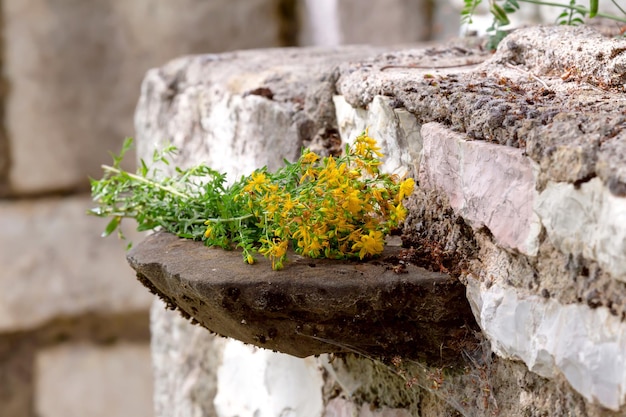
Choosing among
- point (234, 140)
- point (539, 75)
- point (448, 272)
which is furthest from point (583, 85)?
point (234, 140)

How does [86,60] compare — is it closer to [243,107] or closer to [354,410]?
[243,107]

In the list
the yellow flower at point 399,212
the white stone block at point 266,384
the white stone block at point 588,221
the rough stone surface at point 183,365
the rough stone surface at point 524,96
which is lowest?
the rough stone surface at point 183,365

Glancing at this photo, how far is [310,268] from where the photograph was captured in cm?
94

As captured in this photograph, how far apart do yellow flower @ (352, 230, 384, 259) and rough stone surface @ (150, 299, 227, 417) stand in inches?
26.0

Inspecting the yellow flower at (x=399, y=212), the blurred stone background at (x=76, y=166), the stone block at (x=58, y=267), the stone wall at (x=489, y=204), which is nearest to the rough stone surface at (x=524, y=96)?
the stone wall at (x=489, y=204)

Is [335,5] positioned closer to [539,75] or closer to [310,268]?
[539,75]

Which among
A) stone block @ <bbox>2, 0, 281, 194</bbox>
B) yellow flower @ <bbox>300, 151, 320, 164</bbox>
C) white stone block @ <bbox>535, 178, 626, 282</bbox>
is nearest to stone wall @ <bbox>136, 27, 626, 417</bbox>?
white stone block @ <bbox>535, 178, 626, 282</bbox>

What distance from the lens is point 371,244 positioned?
938 mm

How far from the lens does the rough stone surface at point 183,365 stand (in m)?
1.61

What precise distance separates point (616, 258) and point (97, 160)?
2420 mm

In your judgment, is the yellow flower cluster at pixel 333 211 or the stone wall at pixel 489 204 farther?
the yellow flower cluster at pixel 333 211

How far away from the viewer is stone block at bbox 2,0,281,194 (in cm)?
277

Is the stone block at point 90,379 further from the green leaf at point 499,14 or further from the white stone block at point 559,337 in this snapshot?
the white stone block at point 559,337

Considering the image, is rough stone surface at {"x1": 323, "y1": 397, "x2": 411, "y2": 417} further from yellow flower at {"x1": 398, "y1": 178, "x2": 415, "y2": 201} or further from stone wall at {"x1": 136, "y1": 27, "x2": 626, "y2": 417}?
yellow flower at {"x1": 398, "y1": 178, "x2": 415, "y2": 201}
